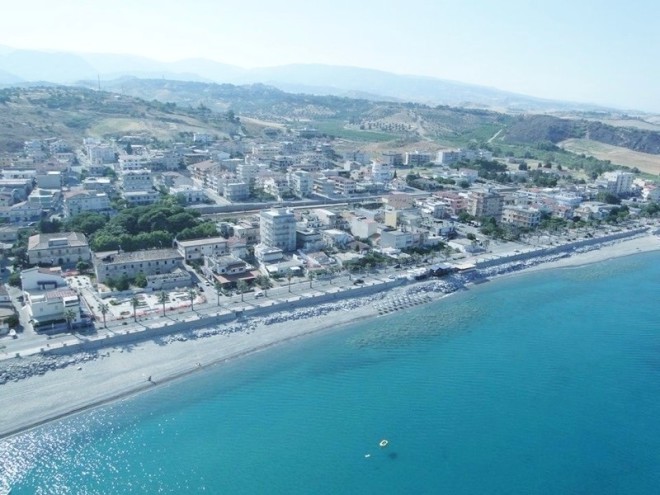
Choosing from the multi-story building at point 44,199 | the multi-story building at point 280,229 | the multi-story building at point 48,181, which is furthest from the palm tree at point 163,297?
the multi-story building at point 48,181

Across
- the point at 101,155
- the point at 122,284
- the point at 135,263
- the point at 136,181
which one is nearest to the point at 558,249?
the point at 135,263

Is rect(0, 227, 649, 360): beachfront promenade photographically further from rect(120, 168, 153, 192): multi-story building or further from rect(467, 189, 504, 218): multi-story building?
rect(120, 168, 153, 192): multi-story building

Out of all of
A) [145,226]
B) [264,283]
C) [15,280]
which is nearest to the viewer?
[15,280]

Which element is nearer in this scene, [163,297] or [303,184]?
[163,297]

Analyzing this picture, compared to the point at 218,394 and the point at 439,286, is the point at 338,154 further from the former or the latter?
the point at 218,394

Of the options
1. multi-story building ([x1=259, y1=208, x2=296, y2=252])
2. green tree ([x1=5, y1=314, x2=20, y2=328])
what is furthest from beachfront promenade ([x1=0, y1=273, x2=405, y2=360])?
Answer: multi-story building ([x1=259, y1=208, x2=296, y2=252])

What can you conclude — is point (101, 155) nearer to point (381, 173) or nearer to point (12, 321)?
point (381, 173)

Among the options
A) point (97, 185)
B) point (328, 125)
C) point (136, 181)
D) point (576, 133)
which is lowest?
point (97, 185)

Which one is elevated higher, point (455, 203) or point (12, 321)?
point (455, 203)
